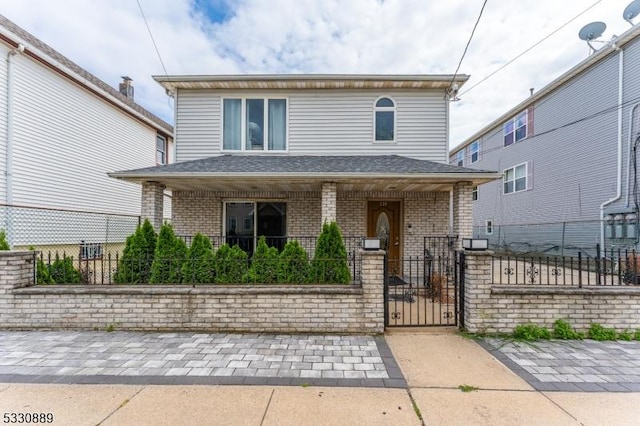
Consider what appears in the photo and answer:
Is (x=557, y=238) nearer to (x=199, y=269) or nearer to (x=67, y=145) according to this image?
(x=199, y=269)

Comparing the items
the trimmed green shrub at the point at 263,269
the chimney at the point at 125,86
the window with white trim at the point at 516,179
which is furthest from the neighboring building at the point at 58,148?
the window with white trim at the point at 516,179

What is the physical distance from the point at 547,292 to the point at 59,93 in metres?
13.5

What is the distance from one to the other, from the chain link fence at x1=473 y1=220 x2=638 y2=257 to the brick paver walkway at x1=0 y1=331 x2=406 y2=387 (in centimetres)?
723

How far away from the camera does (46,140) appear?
872 centimetres

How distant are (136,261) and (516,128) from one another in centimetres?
1652

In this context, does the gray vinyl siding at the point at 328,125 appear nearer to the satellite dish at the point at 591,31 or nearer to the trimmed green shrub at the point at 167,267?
the trimmed green shrub at the point at 167,267

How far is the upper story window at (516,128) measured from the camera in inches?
534

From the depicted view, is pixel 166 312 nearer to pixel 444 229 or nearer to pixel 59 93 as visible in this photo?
pixel 444 229

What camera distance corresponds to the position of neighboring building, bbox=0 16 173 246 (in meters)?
7.64

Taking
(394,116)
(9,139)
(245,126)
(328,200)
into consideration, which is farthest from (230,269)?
(9,139)

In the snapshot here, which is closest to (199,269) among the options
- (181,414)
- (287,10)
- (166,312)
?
(166,312)

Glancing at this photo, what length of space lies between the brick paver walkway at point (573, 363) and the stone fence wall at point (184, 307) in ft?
5.45

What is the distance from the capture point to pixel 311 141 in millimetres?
8383

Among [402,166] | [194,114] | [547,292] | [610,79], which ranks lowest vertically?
[547,292]
